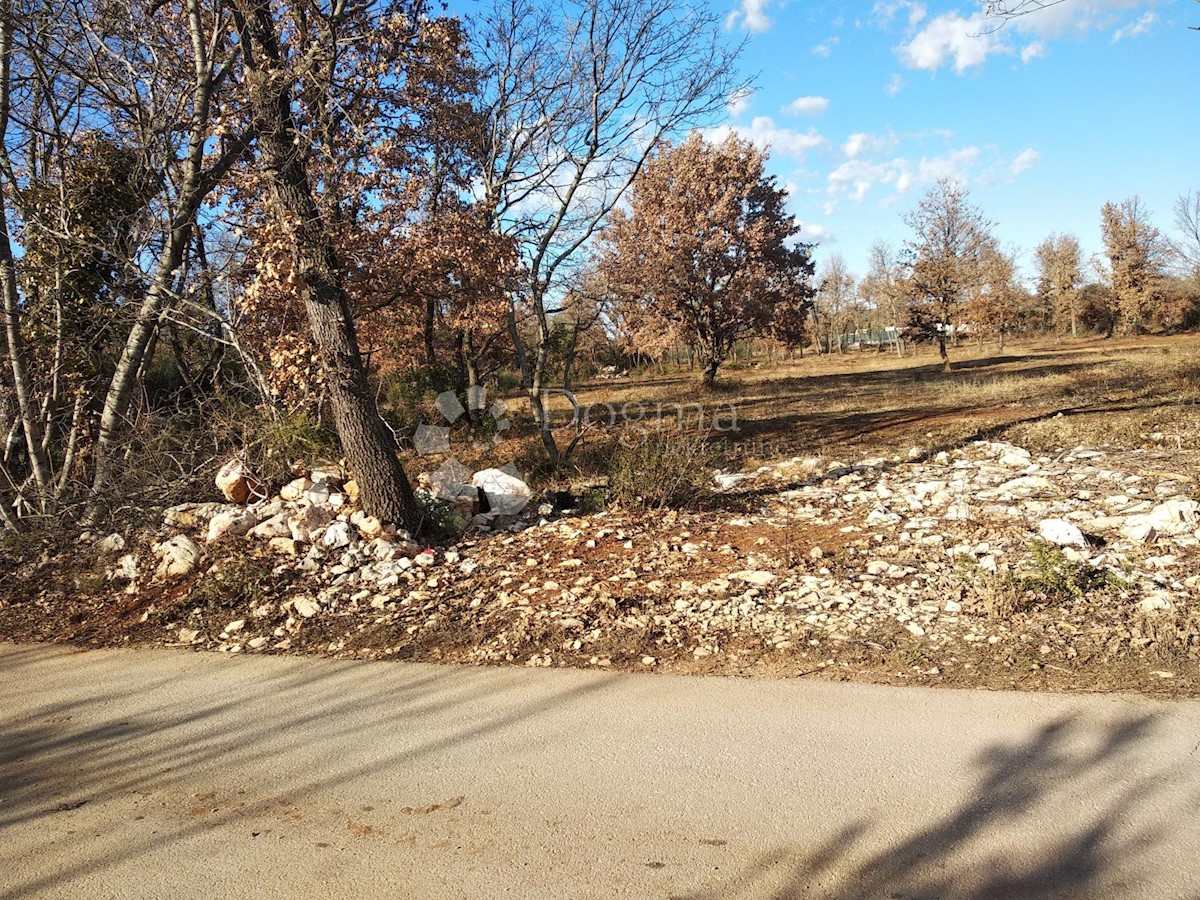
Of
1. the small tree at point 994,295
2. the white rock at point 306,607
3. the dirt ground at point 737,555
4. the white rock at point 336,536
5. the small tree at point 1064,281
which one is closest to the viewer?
the dirt ground at point 737,555

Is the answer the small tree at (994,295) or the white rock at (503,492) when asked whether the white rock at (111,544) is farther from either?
the small tree at (994,295)

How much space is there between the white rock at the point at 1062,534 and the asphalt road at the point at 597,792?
7.17ft

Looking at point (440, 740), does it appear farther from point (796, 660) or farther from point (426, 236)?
point (426, 236)

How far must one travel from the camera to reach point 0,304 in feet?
25.4

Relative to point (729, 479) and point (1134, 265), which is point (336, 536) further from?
point (1134, 265)

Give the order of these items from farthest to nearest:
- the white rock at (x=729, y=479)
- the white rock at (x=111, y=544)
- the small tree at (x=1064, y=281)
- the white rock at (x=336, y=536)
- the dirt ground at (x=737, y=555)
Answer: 1. the small tree at (x=1064, y=281)
2. the white rock at (x=729, y=479)
3. the white rock at (x=111, y=544)
4. the white rock at (x=336, y=536)
5. the dirt ground at (x=737, y=555)

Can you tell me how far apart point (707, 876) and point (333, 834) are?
142 cm

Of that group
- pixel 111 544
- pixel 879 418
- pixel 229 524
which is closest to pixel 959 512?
pixel 229 524

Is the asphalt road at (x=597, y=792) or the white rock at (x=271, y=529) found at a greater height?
the white rock at (x=271, y=529)

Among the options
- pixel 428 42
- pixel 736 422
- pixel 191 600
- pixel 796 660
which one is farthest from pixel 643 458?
pixel 736 422

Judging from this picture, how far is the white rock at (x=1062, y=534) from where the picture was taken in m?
5.34

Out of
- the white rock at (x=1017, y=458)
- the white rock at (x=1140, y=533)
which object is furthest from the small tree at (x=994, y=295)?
the white rock at (x=1140, y=533)

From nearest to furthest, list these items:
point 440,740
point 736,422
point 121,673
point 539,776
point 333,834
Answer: point 333,834
point 539,776
point 440,740
point 121,673
point 736,422

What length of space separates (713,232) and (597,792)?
21.2 meters
